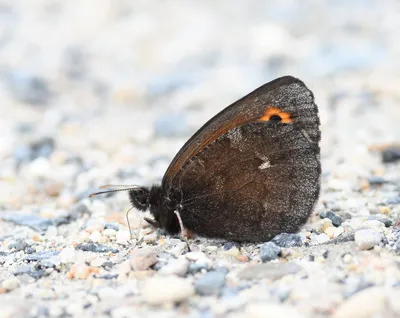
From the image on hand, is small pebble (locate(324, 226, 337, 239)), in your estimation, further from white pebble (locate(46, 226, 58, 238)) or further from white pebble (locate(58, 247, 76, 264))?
white pebble (locate(46, 226, 58, 238))

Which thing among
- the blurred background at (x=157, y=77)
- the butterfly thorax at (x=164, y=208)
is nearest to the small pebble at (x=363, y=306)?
the butterfly thorax at (x=164, y=208)

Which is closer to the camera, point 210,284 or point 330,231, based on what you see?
point 210,284

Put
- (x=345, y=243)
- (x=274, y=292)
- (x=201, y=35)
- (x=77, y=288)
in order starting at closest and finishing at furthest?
(x=274, y=292) < (x=77, y=288) < (x=345, y=243) < (x=201, y=35)

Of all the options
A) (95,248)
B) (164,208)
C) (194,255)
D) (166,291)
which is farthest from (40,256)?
(166,291)

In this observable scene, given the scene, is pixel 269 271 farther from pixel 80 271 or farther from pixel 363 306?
pixel 80 271

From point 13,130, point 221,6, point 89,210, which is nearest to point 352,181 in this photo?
point 89,210

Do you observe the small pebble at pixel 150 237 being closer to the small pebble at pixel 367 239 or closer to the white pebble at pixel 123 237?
the white pebble at pixel 123 237

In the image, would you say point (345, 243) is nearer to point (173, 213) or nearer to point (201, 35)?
point (173, 213)
